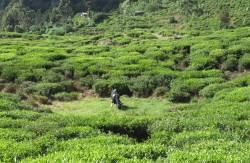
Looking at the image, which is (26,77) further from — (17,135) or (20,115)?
(17,135)

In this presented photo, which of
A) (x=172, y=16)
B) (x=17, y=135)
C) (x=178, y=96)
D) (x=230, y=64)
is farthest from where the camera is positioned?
(x=172, y=16)

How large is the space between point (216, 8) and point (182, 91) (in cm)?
6179

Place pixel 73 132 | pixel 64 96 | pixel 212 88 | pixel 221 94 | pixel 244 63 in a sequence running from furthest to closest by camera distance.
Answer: pixel 244 63 → pixel 64 96 → pixel 212 88 → pixel 221 94 → pixel 73 132

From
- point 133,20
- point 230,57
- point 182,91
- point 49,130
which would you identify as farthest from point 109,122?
point 133,20

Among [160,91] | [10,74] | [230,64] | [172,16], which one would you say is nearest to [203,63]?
[230,64]

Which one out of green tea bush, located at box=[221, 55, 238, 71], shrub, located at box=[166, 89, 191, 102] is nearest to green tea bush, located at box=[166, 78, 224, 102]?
shrub, located at box=[166, 89, 191, 102]

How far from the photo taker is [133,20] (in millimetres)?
90000

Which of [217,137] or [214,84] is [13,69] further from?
[217,137]

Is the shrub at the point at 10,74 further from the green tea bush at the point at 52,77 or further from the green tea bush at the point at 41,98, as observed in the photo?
the green tea bush at the point at 41,98

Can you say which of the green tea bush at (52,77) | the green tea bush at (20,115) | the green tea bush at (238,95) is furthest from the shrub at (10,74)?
the green tea bush at (238,95)

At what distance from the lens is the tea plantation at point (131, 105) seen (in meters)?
9.34

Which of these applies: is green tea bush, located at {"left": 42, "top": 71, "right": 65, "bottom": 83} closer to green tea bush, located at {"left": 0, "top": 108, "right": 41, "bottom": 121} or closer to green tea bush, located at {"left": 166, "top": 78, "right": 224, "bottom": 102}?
green tea bush, located at {"left": 0, "top": 108, "right": 41, "bottom": 121}

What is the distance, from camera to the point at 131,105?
21391 millimetres

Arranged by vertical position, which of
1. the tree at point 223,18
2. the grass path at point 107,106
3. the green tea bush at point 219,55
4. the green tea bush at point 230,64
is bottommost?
the grass path at point 107,106
